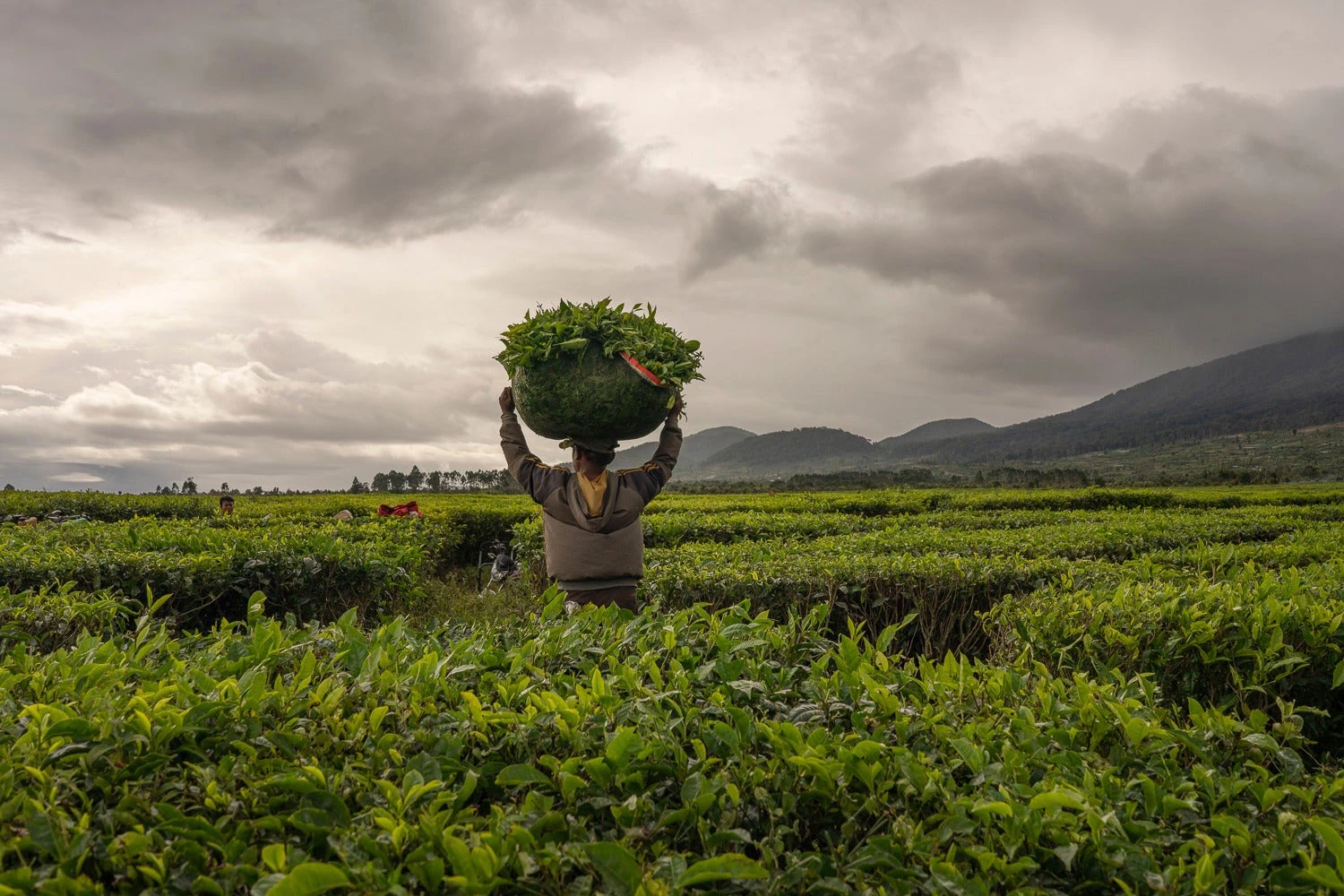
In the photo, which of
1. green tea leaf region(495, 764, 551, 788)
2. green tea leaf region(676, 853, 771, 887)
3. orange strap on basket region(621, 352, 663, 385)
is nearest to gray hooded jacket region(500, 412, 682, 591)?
orange strap on basket region(621, 352, 663, 385)

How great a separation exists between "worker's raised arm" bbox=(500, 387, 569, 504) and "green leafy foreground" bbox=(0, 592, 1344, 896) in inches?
122

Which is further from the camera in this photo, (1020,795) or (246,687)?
(246,687)

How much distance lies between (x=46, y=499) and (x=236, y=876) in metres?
21.0

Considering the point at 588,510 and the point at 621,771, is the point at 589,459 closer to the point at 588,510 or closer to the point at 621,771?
the point at 588,510

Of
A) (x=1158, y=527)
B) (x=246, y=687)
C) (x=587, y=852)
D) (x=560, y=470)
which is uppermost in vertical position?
(x=560, y=470)

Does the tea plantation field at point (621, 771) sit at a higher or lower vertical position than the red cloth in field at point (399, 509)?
lower

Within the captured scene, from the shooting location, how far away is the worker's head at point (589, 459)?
583cm

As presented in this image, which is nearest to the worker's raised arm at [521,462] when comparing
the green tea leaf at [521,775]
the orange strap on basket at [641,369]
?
the orange strap on basket at [641,369]

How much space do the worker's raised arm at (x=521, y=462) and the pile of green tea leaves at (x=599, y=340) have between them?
1.41ft

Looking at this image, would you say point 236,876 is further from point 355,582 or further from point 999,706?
point 355,582

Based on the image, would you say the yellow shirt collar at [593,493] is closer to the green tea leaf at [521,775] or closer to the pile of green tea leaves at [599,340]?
the pile of green tea leaves at [599,340]

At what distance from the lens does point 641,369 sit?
5414 mm

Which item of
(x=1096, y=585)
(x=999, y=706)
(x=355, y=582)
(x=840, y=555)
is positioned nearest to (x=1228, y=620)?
(x=1096, y=585)

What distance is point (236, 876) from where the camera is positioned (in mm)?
1595
